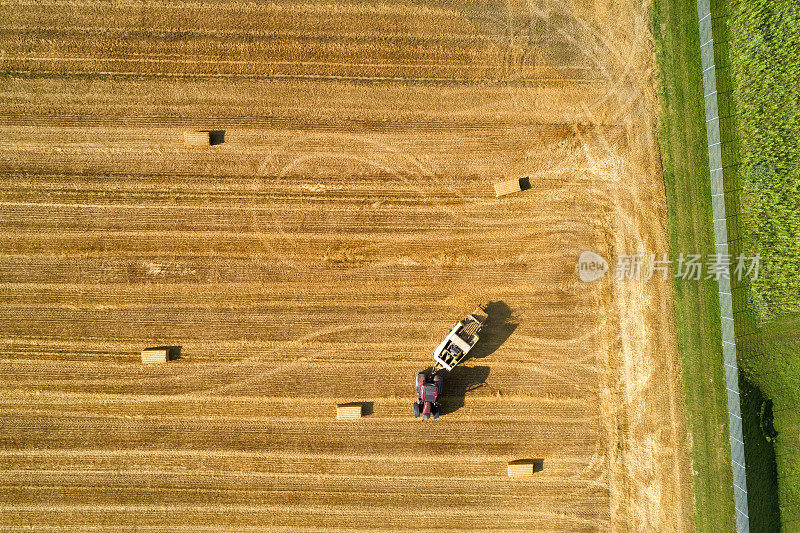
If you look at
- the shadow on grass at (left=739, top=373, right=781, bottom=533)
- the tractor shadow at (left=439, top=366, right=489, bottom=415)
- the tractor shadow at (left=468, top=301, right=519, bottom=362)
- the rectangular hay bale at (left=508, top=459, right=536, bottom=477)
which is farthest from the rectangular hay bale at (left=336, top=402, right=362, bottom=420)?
the shadow on grass at (left=739, top=373, right=781, bottom=533)

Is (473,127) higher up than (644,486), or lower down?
higher up

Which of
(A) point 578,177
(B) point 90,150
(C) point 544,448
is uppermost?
(B) point 90,150

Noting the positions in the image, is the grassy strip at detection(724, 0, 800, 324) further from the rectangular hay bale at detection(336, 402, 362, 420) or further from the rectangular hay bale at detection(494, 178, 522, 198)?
the rectangular hay bale at detection(336, 402, 362, 420)

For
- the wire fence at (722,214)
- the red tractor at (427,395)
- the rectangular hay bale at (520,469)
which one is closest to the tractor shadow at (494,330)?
the red tractor at (427,395)

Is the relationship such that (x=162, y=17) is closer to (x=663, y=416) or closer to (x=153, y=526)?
(x=153, y=526)

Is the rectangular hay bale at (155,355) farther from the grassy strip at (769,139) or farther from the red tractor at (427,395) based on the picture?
the grassy strip at (769,139)

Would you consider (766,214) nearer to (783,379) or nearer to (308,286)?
(783,379)

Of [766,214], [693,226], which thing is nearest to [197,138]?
[693,226]

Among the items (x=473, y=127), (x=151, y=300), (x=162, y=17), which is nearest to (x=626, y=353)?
(x=473, y=127)
